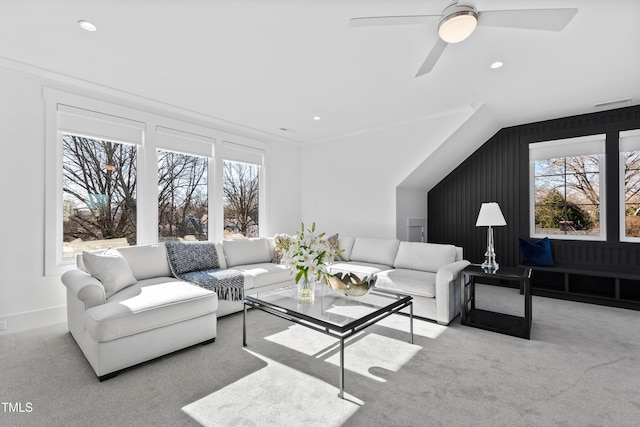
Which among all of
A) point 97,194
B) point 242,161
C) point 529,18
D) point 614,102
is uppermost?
point 614,102

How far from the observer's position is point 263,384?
200 centimetres

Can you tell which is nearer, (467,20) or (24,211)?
(467,20)

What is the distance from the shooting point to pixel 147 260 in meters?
3.25

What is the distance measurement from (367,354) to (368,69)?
8.55 feet

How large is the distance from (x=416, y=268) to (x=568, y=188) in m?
2.74

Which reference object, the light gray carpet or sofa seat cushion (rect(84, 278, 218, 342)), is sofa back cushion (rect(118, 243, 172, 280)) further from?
the light gray carpet

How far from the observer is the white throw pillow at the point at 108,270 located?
2594mm

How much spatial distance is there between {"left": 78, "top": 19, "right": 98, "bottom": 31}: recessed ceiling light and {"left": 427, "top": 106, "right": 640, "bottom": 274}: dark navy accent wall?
5.16 meters

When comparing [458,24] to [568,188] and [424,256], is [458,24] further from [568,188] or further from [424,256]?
[568,188]

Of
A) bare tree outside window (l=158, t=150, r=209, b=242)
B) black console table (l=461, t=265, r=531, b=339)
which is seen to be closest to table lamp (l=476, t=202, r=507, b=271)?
black console table (l=461, t=265, r=531, b=339)

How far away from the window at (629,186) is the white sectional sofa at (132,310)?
517cm

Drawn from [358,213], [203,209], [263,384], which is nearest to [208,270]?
[203,209]

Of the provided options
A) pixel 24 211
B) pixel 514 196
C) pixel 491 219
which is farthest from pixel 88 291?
pixel 514 196

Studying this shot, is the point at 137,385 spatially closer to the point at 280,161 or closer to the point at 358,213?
the point at 358,213
